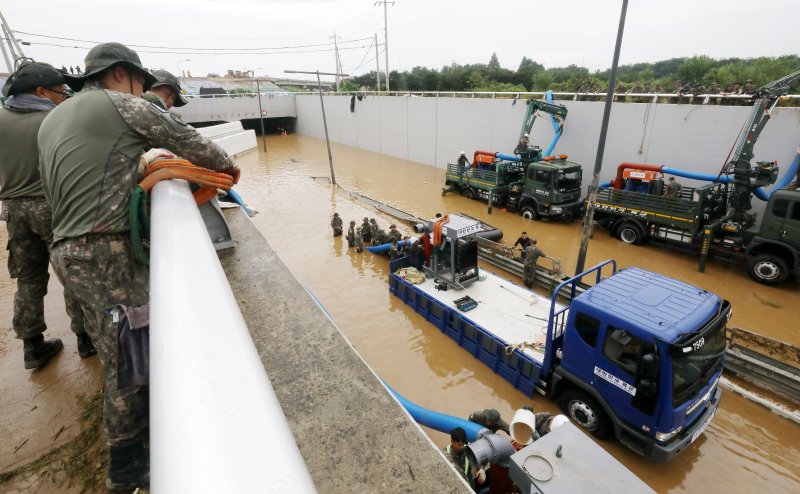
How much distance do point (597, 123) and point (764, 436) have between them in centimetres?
1270

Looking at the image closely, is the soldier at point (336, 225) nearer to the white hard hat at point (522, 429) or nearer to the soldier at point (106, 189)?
the white hard hat at point (522, 429)

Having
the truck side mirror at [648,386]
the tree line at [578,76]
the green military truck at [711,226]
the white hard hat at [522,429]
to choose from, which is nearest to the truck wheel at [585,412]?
the truck side mirror at [648,386]

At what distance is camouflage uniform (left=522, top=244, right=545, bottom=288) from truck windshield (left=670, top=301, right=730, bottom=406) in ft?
15.4

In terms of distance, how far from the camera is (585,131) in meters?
16.3

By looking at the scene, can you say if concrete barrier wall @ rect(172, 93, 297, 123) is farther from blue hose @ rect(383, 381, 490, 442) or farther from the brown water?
blue hose @ rect(383, 381, 490, 442)

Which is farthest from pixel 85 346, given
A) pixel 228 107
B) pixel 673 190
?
pixel 228 107

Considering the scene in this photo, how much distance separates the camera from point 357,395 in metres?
2.08

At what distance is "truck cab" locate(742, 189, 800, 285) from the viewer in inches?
368

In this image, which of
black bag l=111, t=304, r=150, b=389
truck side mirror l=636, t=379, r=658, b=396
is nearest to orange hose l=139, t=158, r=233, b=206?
black bag l=111, t=304, r=150, b=389

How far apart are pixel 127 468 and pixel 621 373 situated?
207 inches

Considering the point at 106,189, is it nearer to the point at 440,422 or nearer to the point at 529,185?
the point at 440,422

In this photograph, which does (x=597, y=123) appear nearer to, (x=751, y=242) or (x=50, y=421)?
(x=751, y=242)

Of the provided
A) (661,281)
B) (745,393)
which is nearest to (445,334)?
(661,281)

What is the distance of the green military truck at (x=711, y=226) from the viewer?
9.52 metres
